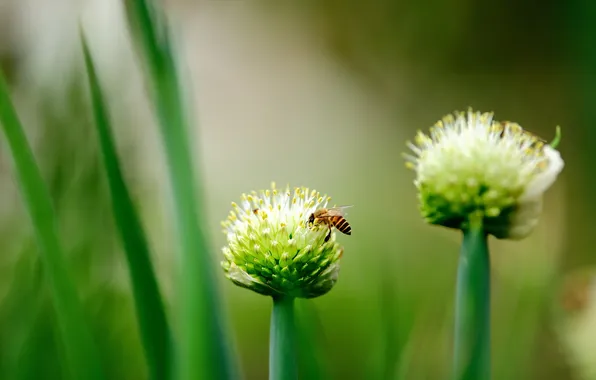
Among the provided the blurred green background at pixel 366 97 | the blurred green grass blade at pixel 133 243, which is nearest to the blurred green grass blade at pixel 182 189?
the blurred green grass blade at pixel 133 243

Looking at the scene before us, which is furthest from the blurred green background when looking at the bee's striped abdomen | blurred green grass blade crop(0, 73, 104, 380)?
blurred green grass blade crop(0, 73, 104, 380)

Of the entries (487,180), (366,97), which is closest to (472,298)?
(487,180)

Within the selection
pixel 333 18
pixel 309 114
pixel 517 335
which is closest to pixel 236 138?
pixel 309 114

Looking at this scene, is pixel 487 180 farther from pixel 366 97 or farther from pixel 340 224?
pixel 366 97

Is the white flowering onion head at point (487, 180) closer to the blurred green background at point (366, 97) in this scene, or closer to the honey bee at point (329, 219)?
the honey bee at point (329, 219)

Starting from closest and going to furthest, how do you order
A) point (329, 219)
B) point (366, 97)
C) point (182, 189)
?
point (182, 189)
point (329, 219)
point (366, 97)

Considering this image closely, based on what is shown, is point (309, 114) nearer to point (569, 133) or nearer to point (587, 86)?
point (569, 133)
